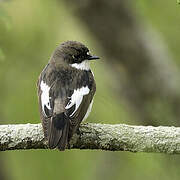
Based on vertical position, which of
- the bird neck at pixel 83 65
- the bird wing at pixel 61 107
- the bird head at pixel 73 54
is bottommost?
the bird wing at pixel 61 107

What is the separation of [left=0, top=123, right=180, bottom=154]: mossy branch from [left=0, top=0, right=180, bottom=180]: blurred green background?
202 cm

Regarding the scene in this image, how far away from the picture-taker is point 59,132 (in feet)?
18.2

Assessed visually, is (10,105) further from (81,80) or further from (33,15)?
(81,80)

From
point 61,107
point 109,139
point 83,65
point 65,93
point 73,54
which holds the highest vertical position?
point 73,54

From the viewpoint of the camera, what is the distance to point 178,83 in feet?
31.3

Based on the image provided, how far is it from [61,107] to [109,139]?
605mm

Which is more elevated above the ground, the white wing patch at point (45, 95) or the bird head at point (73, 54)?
the bird head at point (73, 54)

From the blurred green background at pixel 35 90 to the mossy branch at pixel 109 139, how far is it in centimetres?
202

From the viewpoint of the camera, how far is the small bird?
5539 mm

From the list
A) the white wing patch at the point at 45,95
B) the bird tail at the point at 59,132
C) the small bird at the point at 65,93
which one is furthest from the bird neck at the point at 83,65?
the bird tail at the point at 59,132

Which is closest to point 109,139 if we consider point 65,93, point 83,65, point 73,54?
point 65,93

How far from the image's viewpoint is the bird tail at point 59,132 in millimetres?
5380

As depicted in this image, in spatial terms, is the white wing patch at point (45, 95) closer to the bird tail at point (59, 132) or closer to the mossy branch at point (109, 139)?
the bird tail at point (59, 132)

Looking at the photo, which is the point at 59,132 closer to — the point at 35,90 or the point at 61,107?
the point at 61,107
